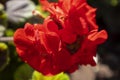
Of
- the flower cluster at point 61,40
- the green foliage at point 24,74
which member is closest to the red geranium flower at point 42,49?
the flower cluster at point 61,40

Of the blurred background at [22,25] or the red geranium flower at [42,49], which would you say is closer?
the red geranium flower at [42,49]

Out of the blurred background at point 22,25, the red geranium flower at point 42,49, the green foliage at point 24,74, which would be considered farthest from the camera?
the blurred background at point 22,25

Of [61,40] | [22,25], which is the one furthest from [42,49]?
[22,25]

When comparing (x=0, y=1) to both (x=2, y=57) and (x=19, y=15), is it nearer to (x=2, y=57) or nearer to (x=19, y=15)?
(x=19, y=15)

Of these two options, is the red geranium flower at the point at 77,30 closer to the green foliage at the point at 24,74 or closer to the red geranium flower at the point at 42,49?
the red geranium flower at the point at 42,49

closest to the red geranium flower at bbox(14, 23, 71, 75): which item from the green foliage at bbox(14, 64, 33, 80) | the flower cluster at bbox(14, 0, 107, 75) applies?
the flower cluster at bbox(14, 0, 107, 75)

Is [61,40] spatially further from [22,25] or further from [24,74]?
[22,25]
